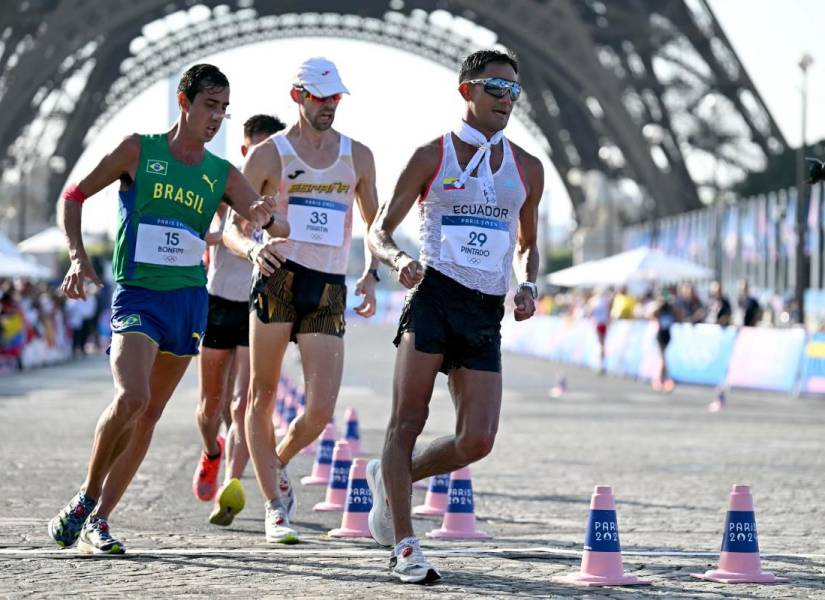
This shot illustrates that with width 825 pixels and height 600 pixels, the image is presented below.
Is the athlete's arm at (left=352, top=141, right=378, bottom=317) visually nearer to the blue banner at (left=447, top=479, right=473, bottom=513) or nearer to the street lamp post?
the blue banner at (left=447, top=479, right=473, bottom=513)

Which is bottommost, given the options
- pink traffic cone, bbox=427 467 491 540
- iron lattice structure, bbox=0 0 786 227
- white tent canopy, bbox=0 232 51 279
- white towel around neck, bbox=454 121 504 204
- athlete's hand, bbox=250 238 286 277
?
pink traffic cone, bbox=427 467 491 540

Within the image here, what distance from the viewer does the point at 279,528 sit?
25.3ft

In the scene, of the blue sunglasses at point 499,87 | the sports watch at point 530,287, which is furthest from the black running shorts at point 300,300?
the blue sunglasses at point 499,87

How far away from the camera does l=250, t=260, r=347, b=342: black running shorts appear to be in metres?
7.91

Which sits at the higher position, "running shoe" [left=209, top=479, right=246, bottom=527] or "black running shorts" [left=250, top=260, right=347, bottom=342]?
"black running shorts" [left=250, top=260, right=347, bottom=342]

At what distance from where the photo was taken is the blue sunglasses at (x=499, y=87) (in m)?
6.84

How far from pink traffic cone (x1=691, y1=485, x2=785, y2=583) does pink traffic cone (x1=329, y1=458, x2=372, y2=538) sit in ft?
6.05

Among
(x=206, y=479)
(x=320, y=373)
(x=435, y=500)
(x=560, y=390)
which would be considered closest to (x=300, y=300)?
(x=320, y=373)

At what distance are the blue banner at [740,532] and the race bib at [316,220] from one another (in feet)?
7.07

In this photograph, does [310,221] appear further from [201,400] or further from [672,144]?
[672,144]

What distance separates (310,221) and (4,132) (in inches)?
1656

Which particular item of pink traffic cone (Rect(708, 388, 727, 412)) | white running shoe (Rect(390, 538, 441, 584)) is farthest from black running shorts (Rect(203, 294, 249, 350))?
pink traffic cone (Rect(708, 388, 727, 412))

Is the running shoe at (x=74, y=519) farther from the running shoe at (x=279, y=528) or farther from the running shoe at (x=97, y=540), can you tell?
the running shoe at (x=279, y=528)

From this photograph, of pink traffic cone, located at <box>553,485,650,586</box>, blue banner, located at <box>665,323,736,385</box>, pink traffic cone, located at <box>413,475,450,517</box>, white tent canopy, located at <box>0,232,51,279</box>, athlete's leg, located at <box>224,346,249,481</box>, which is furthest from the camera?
white tent canopy, located at <box>0,232,51,279</box>
